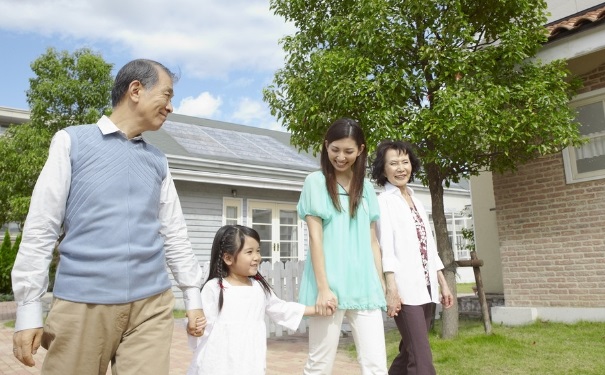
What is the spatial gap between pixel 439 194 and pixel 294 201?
702 cm

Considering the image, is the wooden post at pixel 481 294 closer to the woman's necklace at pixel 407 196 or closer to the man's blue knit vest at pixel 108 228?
the woman's necklace at pixel 407 196

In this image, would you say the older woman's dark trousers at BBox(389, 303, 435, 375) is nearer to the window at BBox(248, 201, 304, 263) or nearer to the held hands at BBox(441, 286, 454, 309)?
the held hands at BBox(441, 286, 454, 309)

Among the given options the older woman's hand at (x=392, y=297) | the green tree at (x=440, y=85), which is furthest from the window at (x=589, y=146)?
the older woman's hand at (x=392, y=297)

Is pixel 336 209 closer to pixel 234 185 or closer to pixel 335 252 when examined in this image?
pixel 335 252

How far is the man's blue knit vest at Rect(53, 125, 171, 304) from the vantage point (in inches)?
77.5

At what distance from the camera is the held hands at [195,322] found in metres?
2.32

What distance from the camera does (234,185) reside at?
12.3 m

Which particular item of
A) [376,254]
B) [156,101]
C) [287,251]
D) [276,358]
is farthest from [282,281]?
[156,101]

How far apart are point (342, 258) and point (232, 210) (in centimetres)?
997

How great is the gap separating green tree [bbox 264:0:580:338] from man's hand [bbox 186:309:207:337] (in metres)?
3.94

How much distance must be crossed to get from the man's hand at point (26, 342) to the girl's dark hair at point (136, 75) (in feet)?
3.39

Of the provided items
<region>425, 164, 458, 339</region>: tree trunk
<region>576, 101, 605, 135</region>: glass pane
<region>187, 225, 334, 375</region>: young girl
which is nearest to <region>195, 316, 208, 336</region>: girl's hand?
<region>187, 225, 334, 375</region>: young girl

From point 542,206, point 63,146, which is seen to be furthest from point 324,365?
point 542,206

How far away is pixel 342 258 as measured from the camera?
9.20 feet
